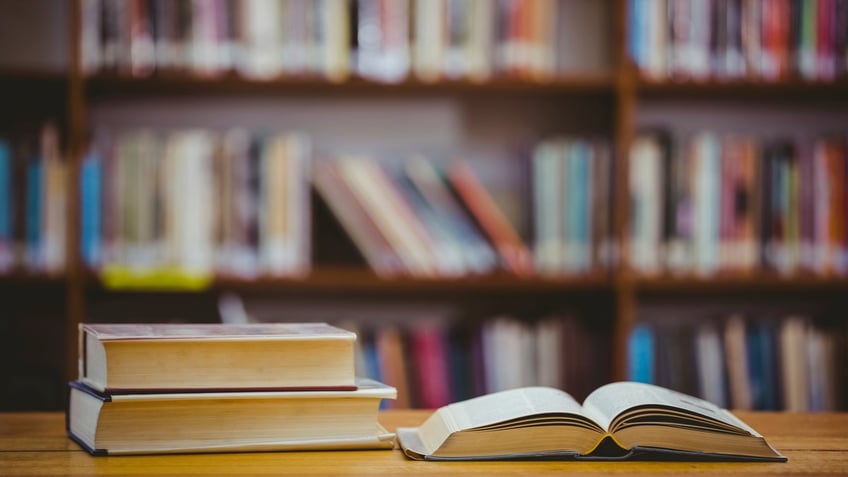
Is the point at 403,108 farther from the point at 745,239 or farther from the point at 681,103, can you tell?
the point at 745,239

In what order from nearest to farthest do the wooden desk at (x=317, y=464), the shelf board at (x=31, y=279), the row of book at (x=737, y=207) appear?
the wooden desk at (x=317, y=464)
the shelf board at (x=31, y=279)
the row of book at (x=737, y=207)

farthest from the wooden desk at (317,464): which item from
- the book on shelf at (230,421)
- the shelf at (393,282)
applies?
the shelf at (393,282)

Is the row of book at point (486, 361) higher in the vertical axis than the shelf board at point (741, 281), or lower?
lower

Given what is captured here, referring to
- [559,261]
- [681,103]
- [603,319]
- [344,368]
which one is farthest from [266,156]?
[344,368]

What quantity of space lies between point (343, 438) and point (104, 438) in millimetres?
224

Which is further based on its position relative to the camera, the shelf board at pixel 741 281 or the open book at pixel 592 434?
the shelf board at pixel 741 281

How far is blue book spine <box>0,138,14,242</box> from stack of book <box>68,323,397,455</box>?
4.70ft

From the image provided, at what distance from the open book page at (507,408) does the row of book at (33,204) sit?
1533 millimetres

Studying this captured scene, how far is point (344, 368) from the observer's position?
1.01 meters

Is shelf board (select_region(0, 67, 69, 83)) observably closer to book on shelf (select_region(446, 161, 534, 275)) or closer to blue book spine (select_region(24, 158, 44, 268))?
blue book spine (select_region(24, 158, 44, 268))

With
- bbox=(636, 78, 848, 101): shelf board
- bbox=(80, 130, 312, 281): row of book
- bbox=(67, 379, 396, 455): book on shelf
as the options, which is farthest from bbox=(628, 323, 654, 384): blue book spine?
bbox=(67, 379, 396, 455): book on shelf

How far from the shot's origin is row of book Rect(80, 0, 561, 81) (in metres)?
2.35

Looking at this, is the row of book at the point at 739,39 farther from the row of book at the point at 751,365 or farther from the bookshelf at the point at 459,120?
the row of book at the point at 751,365

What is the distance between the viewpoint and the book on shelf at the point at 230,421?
3.18ft
